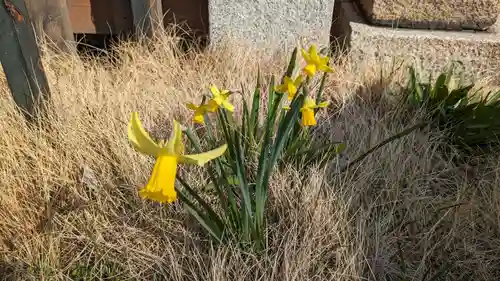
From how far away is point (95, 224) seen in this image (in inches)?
69.2

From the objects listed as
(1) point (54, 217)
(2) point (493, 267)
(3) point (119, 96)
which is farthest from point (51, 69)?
(2) point (493, 267)

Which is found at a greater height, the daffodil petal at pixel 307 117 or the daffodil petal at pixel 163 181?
the daffodil petal at pixel 163 181

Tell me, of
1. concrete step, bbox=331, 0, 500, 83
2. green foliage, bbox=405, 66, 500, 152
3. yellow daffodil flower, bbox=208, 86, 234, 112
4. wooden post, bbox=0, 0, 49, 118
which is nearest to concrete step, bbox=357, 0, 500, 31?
concrete step, bbox=331, 0, 500, 83

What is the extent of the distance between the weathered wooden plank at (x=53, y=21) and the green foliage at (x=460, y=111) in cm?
186

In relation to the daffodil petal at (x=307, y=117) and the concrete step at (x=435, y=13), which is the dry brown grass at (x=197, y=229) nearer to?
the daffodil petal at (x=307, y=117)

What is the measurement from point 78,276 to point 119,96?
91cm

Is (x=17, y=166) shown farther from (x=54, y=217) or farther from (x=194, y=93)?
(x=194, y=93)

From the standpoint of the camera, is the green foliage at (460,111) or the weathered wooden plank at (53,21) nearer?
the green foliage at (460,111)

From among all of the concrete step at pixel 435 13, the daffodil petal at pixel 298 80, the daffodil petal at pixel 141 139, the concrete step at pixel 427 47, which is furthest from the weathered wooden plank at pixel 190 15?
the daffodil petal at pixel 141 139

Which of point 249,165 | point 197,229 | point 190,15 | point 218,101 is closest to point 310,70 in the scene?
point 218,101

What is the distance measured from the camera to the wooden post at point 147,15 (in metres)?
2.82

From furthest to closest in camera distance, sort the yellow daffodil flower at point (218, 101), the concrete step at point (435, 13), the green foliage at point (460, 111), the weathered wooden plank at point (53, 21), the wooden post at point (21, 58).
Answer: the concrete step at point (435, 13) → the weathered wooden plank at point (53, 21) → the green foliage at point (460, 111) → the wooden post at point (21, 58) → the yellow daffodil flower at point (218, 101)

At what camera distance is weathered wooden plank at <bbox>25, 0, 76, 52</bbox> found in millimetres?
2641

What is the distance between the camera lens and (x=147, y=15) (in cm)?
283
